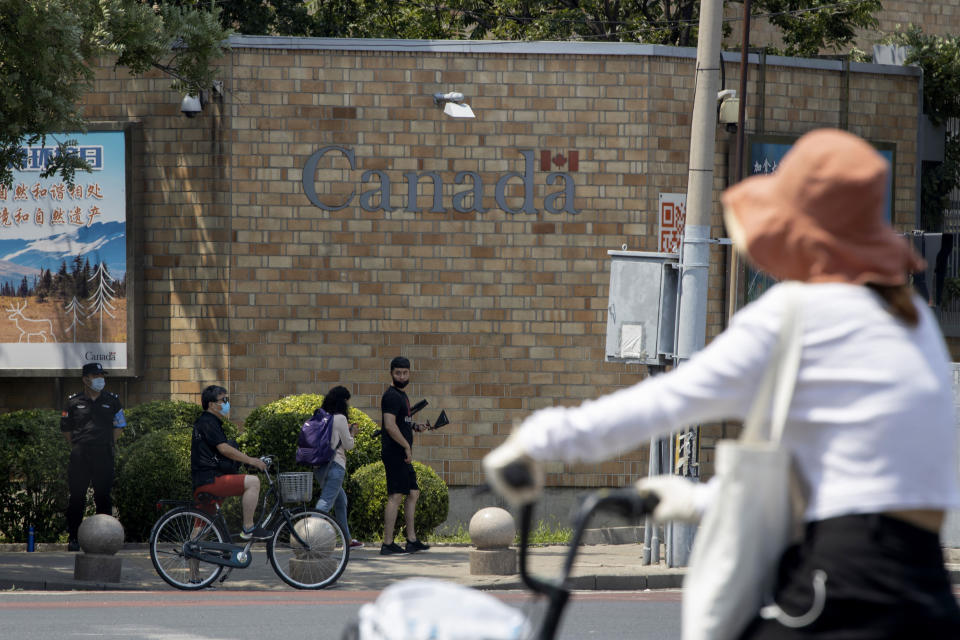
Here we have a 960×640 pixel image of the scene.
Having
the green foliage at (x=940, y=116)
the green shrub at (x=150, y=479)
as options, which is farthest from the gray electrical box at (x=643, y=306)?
the green foliage at (x=940, y=116)

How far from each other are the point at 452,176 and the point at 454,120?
2.17 feet

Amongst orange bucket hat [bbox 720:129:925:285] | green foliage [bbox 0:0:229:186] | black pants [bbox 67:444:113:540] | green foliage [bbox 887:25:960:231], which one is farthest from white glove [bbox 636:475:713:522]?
green foliage [bbox 887:25:960:231]

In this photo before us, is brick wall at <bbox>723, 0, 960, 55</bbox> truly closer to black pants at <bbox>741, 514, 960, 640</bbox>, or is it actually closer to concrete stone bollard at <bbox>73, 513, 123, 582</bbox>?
concrete stone bollard at <bbox>73, 513, 123, 582</bbox>

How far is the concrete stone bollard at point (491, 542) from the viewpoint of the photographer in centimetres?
1104

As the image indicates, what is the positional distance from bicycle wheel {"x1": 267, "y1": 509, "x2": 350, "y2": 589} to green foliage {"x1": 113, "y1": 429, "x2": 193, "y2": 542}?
3.02 m

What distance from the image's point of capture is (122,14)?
11.9 meters

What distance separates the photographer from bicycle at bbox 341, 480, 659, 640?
2627 millimetres

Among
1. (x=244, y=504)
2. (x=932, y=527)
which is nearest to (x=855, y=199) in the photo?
(x=932, y=527)

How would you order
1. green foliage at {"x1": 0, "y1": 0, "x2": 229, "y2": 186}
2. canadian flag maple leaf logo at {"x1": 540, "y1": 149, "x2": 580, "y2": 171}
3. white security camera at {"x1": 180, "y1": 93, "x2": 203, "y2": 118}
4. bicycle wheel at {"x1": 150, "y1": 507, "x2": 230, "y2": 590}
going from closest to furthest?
bicycle wheel at {"x1": 150, "y1": 507, "x2": 230, "y2": 590} < green foliage at {"x1": 0, "y1": 0, "x2": 229, "y2": 186} < white security camera at {"x1": 180, "y1": 93, "x2": 203, "y2": 118} < canadian flag maple leaf logo at {"x1": 540, "y1": 149, "x2": 580, "y2": 171}

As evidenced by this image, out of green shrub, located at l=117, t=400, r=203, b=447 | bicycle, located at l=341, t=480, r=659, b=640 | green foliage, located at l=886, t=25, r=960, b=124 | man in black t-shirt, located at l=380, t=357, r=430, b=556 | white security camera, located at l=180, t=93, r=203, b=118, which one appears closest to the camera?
bicycle, located at l=341, t=480, r=659, b=640

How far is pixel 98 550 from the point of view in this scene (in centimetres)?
1088

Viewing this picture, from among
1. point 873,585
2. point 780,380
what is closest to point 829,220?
point 780,380

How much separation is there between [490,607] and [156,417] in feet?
39.5

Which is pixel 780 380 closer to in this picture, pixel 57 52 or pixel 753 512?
pixel 753 512
